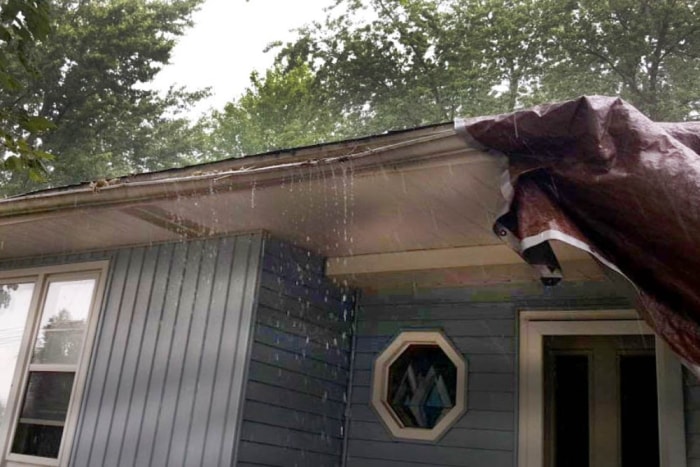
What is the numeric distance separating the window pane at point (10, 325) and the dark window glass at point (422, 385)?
3.08 metres

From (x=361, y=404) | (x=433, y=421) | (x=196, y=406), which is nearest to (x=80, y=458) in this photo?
(x=196, y=406)

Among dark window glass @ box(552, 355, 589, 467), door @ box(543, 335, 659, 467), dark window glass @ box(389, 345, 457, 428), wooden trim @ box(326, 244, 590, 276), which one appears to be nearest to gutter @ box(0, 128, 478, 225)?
wooden trim @ box(326, 244, 590, 276)

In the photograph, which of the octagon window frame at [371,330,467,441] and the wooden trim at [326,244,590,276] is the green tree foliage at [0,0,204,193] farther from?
the octagon window frame at [371,330,467,441]

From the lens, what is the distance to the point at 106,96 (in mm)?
20812

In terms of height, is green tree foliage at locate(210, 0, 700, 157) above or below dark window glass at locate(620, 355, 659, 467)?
above

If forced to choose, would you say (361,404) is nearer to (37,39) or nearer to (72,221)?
(72,221)

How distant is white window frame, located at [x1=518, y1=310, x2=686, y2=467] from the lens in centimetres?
384

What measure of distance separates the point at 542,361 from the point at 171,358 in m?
2.37

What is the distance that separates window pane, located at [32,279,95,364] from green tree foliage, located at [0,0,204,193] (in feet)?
46.9

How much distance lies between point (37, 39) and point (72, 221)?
67.8 inches

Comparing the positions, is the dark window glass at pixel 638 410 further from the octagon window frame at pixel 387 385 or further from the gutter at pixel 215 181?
the gutter at pixel 215 181

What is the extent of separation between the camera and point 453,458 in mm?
4492

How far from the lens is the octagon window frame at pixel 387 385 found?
15.1ft

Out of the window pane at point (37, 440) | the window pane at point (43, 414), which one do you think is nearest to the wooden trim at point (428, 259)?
the window pane at point (43, 414)
